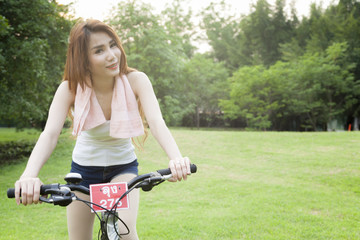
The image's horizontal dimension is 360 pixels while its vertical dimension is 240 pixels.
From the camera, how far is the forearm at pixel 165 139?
2117 millimetres

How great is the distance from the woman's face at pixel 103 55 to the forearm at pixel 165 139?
446mm

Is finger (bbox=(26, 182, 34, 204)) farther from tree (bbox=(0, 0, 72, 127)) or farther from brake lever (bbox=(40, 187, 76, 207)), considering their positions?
tree (bbox=(0, 0, 72, 127))

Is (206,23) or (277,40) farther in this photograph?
(206,23)

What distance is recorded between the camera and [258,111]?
2334cm

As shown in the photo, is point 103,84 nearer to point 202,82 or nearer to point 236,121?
point 202,82

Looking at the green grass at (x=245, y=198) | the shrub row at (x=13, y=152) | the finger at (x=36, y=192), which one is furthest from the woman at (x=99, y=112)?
the shrub row at (x=13, y=152)

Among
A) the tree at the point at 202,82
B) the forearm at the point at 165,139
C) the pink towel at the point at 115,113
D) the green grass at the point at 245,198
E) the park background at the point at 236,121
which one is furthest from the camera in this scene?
the tree at the point at 202,82

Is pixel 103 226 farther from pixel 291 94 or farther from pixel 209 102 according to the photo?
pixel 209 102

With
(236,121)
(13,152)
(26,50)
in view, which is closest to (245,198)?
(26,50)

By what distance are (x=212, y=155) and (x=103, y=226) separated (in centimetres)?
1016

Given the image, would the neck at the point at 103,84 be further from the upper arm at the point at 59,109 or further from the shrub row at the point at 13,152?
the shrub row at the point at 13,152

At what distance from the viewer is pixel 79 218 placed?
2.30 metres

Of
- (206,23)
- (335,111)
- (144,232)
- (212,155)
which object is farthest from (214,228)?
(206,23)

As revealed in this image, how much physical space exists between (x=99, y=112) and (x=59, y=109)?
255mm
